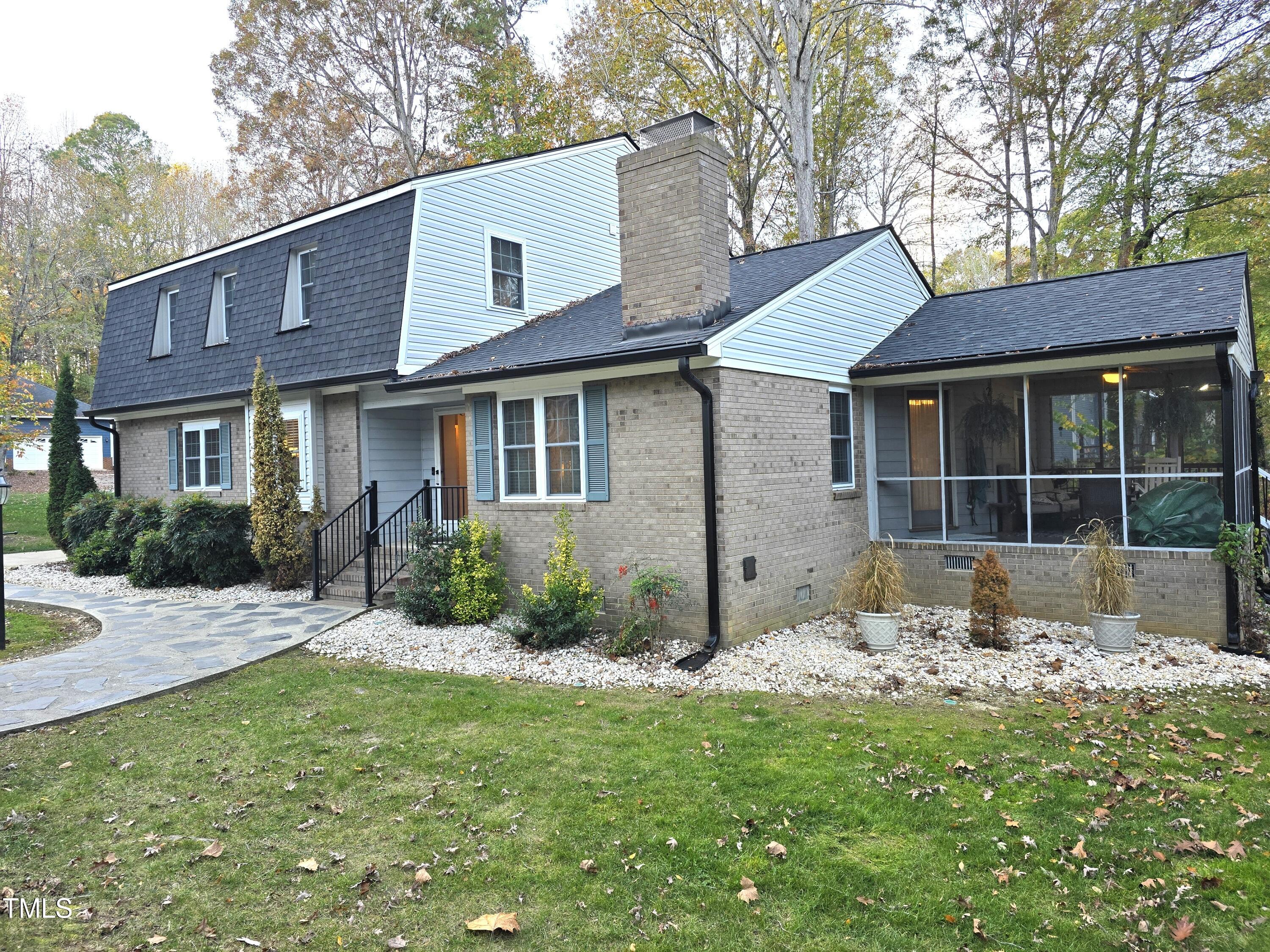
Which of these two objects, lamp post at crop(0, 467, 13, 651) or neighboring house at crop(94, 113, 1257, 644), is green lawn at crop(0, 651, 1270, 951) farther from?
lamp post at crop(0, 467, 13, 651)

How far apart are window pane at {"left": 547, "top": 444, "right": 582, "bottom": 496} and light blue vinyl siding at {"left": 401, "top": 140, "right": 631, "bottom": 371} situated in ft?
9.91

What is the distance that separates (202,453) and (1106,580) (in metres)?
14.7

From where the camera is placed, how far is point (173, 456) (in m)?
15.0

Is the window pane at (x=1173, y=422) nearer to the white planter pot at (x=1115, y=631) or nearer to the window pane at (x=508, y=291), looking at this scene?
the white planter pot at (x=1115, y=631)

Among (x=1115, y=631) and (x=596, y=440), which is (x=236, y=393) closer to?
(x=596, y=440)

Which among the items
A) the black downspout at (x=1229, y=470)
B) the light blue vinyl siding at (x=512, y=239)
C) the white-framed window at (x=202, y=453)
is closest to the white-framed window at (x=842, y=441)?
the black downspout at (x=1229, y=470)

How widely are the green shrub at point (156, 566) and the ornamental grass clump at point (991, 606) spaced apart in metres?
11.6

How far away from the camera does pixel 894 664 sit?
7.30m

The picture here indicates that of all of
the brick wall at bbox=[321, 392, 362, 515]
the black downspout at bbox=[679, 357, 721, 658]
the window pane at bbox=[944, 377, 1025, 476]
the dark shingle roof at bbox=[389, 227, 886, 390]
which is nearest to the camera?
the black downspout at bbox=[679, 357, 721, 658]

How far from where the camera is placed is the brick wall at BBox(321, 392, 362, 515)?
38.8ft

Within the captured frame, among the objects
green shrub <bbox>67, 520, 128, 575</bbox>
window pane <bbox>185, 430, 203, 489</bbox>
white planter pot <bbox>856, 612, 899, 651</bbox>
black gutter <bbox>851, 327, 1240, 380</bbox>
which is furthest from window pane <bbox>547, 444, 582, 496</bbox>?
green shrub <bbox>67, 520, 128, 575</bbox>

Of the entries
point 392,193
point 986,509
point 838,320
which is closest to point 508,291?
point 392,193

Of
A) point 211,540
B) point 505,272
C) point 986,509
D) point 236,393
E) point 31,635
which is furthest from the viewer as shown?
point 236,393

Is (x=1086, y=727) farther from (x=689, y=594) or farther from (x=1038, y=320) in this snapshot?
(x=1038, y=320)
